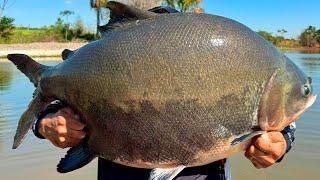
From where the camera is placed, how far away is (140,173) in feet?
9.96

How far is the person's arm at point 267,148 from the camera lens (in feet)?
8.52

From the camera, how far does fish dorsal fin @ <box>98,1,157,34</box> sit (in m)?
2.70

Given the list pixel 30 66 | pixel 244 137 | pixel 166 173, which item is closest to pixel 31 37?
pixel 30 66

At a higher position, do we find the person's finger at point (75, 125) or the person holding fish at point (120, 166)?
the person's finger at point (75, 125)

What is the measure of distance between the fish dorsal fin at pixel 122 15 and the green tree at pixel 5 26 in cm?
5634

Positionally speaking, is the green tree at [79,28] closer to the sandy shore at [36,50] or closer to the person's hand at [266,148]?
the sandy shore at [36,50]

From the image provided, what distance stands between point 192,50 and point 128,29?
361 millimetres

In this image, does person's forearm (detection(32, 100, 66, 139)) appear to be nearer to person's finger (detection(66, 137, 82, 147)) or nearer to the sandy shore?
person's finger (detection(66, 137, 82, 147))

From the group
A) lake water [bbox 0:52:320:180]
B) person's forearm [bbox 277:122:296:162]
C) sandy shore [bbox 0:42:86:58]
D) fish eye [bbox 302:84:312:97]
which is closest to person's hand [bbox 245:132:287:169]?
person's forearm [bbox 277:122:296:162]

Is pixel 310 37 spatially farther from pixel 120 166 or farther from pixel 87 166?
pixel 120 166

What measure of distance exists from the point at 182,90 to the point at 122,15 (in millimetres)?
525

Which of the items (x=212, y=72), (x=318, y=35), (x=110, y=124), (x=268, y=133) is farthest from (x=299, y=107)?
(x=318, y=35)

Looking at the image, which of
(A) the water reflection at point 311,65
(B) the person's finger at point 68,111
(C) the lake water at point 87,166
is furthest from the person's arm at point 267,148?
(A) the water reflection at point 311,65

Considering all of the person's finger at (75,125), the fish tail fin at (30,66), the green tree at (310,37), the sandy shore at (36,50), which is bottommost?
the green tree at (310,37)
